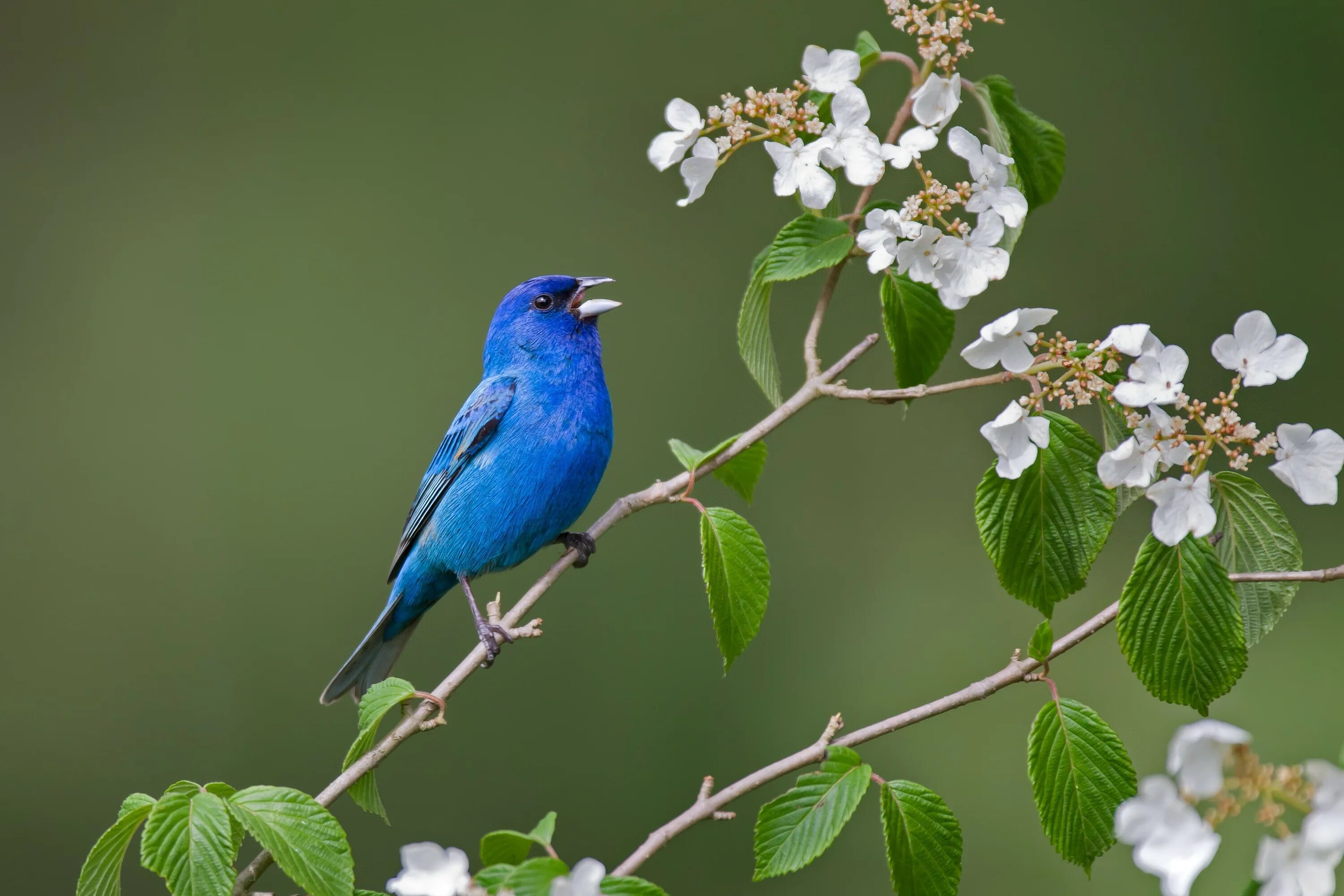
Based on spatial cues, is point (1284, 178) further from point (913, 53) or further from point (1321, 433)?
point (1321, 433)

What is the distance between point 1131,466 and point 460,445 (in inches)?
87.6

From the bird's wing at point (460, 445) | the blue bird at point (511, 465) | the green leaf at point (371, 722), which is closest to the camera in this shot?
the green leaf at point (371, 722)

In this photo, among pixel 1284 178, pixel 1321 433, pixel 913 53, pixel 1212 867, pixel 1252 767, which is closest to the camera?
pixel 1252 767

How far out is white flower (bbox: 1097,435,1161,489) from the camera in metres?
1.30

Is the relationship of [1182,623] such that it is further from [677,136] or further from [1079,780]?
[677,136]

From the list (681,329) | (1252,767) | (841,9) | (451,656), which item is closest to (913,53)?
(841,9)

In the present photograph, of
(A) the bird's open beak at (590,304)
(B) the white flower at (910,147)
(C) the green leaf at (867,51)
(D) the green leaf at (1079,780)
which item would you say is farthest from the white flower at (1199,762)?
(A) the bird's open beak at (590,304)

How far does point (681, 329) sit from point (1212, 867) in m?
3.83

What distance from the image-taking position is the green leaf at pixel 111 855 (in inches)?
57.2

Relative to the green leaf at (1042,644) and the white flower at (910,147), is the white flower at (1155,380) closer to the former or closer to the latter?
the green leaf at (1042,644)

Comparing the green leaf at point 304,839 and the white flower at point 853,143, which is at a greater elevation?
the white flower at point 853,143

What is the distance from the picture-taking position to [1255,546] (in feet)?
4.85

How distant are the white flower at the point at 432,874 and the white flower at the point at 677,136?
947 mm

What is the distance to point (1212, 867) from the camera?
4449 millimetres
